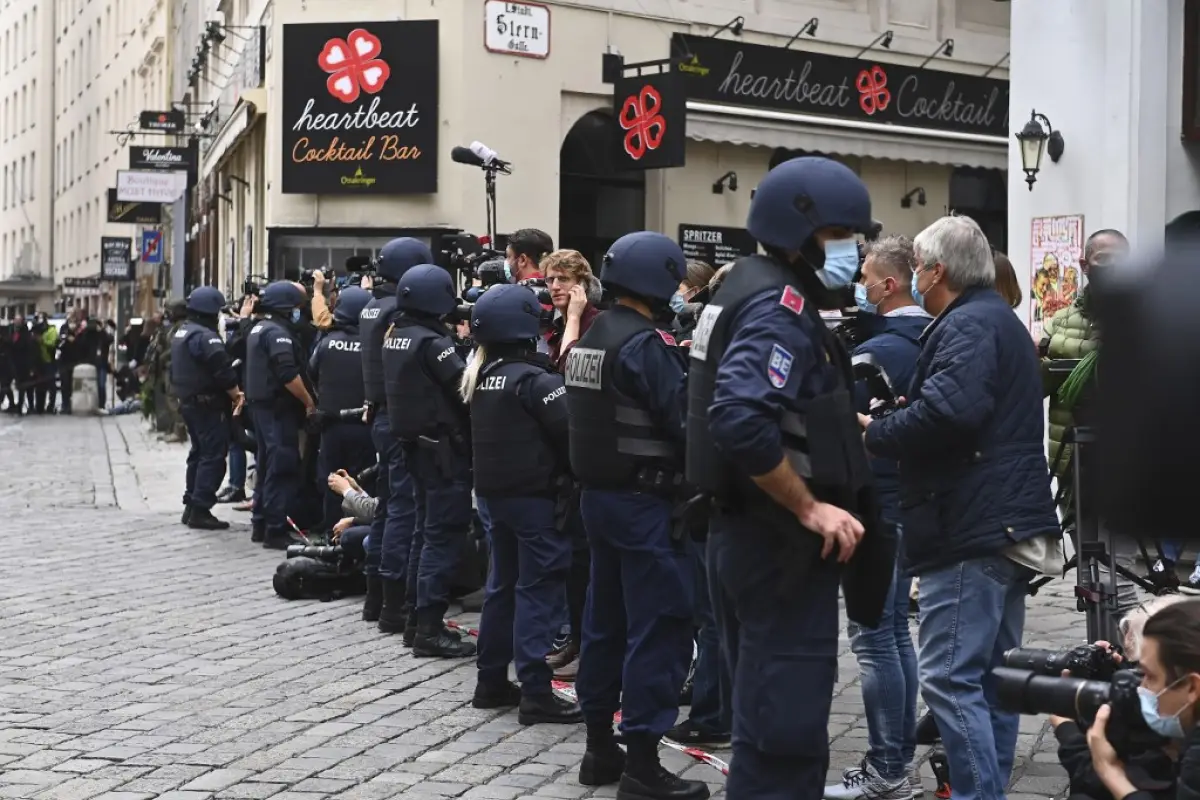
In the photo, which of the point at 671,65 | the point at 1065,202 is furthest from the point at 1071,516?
the point at 671,65

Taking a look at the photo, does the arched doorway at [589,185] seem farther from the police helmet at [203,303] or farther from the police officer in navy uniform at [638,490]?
the police officer in navy uniform at [638,490]

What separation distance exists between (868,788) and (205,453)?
9825mm

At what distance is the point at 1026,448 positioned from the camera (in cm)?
520

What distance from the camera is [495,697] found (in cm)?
752

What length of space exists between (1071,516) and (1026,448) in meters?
2.32

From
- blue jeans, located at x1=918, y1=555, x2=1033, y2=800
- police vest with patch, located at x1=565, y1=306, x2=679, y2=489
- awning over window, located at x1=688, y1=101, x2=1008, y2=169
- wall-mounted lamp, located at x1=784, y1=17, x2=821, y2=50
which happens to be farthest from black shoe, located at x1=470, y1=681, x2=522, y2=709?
wall-mounted lamp, located at x1=784, y1=17, x2=821, y2=50

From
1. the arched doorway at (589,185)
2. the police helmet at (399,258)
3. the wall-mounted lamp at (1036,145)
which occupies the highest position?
the arched doorway at (589,185)

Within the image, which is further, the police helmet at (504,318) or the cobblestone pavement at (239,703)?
the police helmet at (504,318)

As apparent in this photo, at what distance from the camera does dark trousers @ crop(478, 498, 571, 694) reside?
23.9ft

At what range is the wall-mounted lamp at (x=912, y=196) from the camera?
24908 mm

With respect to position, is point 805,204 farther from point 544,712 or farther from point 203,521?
point 203,521

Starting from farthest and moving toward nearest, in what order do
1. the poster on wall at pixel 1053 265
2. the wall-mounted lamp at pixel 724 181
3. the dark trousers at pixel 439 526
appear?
the wall-mounted lamp at pixel 724 181
the poster on wall at pixel 1053 265
the dark trousers at pixel 439 526

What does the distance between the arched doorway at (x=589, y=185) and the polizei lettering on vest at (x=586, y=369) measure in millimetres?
15870

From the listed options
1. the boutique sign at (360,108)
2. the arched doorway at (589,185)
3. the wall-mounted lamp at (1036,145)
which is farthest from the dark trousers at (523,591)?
the arched doorway at (589,185)
